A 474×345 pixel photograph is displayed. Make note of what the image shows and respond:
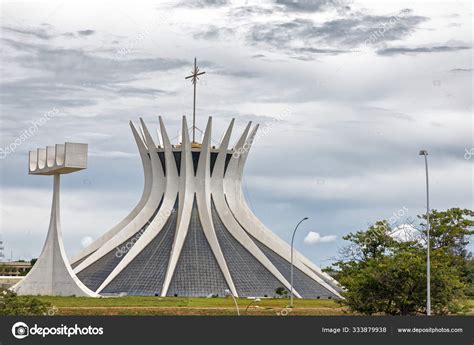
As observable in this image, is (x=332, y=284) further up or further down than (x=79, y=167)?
further down

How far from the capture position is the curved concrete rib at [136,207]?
281ft

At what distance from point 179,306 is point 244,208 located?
28.5 m

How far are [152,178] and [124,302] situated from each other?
969 inches

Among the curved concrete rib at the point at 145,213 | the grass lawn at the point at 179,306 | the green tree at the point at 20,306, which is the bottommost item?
the grass lawn at the point at 179,306

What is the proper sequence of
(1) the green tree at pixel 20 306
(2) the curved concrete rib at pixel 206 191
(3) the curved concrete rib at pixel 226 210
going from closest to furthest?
(1) the green tree at pixel 20 306
(3) the curved concrete rib at pixel 226 210
(2) the curved concrete rib at pixel 206 191

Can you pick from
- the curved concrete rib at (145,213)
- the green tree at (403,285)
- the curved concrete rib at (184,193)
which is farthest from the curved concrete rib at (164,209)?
the green tree at (403,285)

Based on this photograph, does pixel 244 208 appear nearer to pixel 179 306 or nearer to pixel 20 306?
pixel 179 306

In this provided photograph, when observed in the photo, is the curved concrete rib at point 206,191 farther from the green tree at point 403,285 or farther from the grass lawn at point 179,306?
the green tree at point 403,285

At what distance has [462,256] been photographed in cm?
7138

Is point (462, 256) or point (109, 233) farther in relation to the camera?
point (109, 233)

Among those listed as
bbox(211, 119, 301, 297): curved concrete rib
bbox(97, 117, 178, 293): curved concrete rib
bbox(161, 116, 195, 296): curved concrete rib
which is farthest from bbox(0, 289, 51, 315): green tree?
bbox(211, 119, 301, 297): curved concrete rib
